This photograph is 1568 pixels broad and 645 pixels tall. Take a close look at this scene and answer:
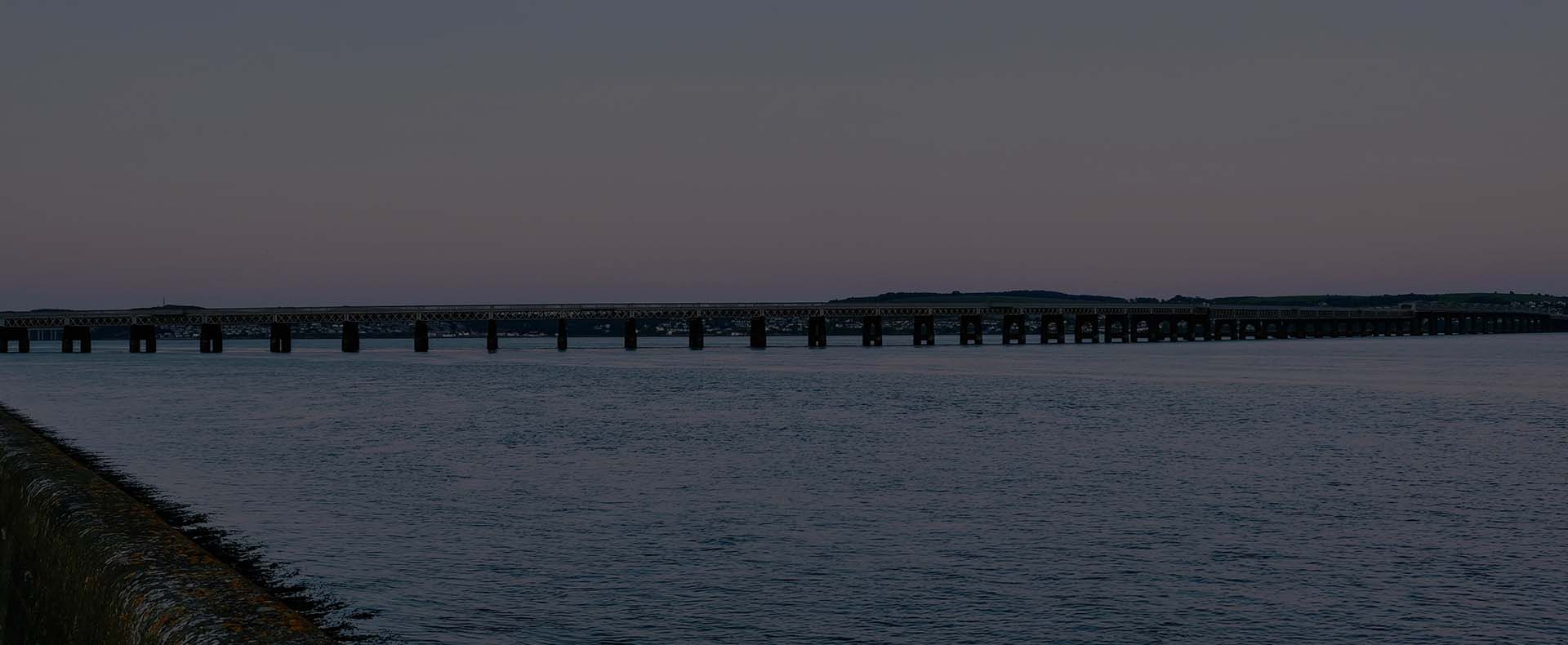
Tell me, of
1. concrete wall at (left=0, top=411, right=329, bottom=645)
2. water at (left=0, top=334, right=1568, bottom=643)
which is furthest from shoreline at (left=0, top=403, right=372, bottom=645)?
water at (left=0, top=334, right=1568, bottom=643)

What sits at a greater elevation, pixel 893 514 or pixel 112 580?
pixel 112 580

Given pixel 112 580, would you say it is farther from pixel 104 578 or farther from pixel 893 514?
pixel 893 514

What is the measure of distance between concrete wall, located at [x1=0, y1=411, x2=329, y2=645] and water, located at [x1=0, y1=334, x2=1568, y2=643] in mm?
5068

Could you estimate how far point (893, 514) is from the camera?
3181 centimetres

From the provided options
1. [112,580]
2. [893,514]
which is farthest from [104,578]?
[893,514]

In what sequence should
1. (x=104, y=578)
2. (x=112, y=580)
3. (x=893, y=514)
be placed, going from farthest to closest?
(x=893, y=514) → (x=104, y=578) → (x=112, y=580)

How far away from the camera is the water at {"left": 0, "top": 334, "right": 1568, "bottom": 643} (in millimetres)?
20656

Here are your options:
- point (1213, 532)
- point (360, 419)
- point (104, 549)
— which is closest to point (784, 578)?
point (1213, 532)

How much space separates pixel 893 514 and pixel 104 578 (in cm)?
2155

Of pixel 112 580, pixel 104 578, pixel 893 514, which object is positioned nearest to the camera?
pixel 112 580

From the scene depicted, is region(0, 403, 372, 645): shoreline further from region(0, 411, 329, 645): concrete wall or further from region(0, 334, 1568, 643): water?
region(0, 334, 1568, 643): water

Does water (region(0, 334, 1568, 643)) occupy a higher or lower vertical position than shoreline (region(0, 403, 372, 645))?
lower

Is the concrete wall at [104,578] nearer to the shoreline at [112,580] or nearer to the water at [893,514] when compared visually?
the shoreline at [112,580]

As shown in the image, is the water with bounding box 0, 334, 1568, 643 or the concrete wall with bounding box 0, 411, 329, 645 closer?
the concrete wall with bounding box 0, 411, 329, 645
